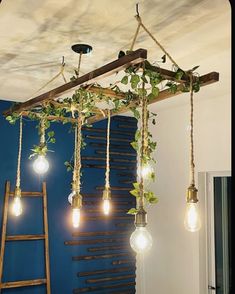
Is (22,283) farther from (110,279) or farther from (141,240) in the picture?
(141,240)

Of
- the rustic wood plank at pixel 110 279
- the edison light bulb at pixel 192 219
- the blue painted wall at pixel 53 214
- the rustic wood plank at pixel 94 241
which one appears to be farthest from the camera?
the rustic wood plank at pixel 110 279

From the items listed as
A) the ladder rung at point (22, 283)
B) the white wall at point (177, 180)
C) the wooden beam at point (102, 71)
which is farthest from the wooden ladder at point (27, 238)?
the wooden beam at point (102, 71)

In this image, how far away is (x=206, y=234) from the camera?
13.1 feet

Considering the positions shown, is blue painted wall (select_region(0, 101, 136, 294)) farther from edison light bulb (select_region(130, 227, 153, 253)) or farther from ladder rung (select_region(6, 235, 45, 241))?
edison light bulb (select_region(130, 227, 153, 253))

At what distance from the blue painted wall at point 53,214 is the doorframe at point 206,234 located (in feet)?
3.89

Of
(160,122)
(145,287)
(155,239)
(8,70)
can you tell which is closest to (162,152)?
(160,122)

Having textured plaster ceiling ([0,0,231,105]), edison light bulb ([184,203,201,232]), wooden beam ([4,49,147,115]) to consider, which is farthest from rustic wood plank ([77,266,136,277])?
edison light bulb ([184,203,201,232])

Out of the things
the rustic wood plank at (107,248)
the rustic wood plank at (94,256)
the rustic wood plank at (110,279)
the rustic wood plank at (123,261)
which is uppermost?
the rustic wood plank at (107,248)

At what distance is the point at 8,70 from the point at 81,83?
1365 millimetres

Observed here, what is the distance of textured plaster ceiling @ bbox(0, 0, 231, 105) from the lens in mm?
1875

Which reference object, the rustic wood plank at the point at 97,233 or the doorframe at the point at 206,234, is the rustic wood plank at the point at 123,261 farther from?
the doorframe at the point at 206,234

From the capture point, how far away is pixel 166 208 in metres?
4.43

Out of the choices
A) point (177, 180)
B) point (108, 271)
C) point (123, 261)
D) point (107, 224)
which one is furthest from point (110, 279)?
point (177, 180)

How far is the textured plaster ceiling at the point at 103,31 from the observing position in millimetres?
1875
